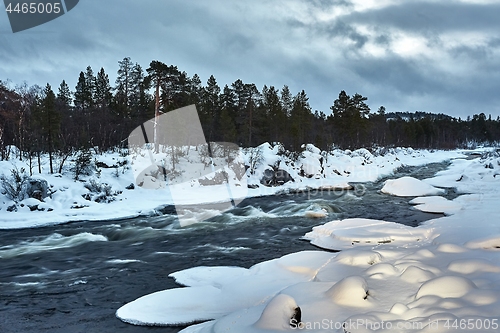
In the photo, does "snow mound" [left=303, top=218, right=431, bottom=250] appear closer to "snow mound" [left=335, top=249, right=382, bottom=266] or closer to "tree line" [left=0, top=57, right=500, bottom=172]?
"snow mound" [left=335, top=249, right=382, bottom=266]

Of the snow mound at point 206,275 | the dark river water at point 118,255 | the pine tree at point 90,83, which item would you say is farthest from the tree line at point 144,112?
the snow mound at point 206,275

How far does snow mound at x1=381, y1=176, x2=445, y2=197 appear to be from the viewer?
18.2 m

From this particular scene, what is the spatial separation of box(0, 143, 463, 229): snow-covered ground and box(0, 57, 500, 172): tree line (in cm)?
257

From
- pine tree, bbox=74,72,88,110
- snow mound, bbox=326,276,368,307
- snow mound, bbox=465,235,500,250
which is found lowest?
snow mound, bbox=465,235,500,250

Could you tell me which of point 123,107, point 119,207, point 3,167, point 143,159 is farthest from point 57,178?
point 123,107

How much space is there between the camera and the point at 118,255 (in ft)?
29.9

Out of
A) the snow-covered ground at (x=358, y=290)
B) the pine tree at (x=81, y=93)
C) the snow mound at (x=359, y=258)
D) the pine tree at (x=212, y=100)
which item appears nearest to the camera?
the snow-covered ground at (x=358, y=290)

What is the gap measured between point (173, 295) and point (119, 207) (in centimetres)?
1074

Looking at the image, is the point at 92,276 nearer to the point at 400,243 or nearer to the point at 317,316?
the point at 317,316

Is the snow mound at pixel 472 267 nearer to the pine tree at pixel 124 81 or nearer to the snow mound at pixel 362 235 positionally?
Answer: the snow mound at pixel 362 235

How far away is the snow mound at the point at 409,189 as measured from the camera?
59.8ft

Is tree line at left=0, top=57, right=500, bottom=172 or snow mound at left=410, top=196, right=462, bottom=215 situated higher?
tree line at left=0, top=57, right=500, bottom=172

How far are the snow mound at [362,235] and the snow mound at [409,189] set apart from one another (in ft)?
29.7

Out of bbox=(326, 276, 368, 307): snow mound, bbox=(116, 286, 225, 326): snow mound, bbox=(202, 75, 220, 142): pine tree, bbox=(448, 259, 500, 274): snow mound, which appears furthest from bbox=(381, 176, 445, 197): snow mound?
bbox=(202, 75, 220, 142): pine tree
